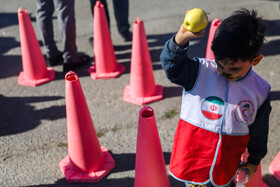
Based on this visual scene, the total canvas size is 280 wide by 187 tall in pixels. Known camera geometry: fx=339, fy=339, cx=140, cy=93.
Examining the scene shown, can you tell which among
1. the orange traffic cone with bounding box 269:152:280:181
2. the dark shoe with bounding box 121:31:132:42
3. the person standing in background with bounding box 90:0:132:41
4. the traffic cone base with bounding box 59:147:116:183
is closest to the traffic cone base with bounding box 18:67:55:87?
the person standing in background with bounding box 90:0:132:41

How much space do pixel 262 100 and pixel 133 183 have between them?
4.86 ft

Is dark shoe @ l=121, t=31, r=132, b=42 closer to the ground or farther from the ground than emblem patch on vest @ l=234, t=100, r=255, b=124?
closer to the ground

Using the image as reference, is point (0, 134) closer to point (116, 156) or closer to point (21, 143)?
point (21, 143)

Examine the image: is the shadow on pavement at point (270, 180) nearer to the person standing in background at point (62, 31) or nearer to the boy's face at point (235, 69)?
the boy's face at point (235, 69)

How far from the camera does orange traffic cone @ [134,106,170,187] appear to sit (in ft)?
8.03

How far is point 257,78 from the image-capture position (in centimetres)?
191

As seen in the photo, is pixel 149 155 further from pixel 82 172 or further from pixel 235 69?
pixel 235 69

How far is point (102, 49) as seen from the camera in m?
4.34

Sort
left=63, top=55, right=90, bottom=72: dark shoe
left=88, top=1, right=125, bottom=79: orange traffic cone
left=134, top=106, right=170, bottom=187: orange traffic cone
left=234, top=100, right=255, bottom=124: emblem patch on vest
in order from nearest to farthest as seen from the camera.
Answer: left=234, top=100, right=255, bottom=124: emblem patch on vest < left=134, top=106, right=170, bottom=187: orange traffic cone < left=88, top=1, right=125, bottom=79: orange traffic cone < left=63, top=55, right=90, bottom=72: dark shoe

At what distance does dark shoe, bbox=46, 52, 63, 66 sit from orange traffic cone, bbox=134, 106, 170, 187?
2.54m

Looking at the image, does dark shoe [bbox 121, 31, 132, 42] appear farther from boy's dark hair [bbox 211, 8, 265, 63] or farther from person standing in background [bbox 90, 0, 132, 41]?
boy's dark hair [bbox 211, 8, 265, 63]

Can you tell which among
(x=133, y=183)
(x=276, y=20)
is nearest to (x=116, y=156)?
(x=133, y=183)

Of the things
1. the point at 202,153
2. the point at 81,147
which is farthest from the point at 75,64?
the point at 202,153

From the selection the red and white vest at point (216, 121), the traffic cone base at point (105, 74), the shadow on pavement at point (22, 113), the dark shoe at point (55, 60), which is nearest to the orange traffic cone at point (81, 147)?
the shadow on pavement at point (22, 113)
